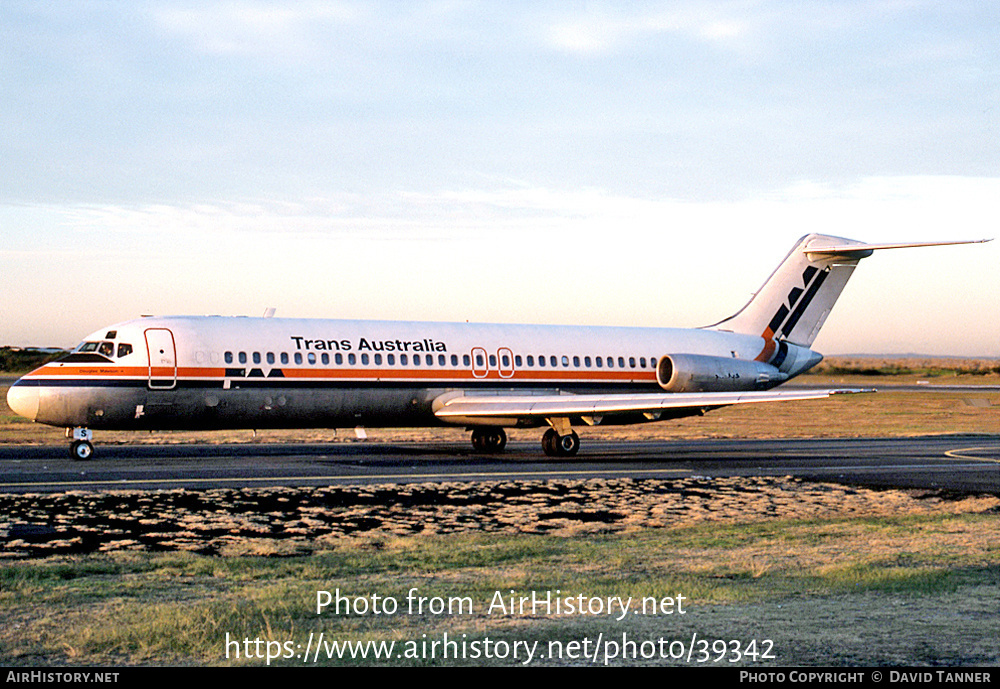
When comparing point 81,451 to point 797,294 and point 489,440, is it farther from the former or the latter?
point 797,294

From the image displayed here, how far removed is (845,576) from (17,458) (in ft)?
71.6

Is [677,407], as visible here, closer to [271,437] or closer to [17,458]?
[271,437]

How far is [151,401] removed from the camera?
89.1 ft

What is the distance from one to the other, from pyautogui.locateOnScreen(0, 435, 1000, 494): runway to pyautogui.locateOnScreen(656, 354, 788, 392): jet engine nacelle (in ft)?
6.40

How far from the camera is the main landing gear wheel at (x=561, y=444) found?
30.7 metres

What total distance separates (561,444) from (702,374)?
621 cm

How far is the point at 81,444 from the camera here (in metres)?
26.8

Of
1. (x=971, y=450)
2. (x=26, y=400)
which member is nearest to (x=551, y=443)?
(x=971, y=450)

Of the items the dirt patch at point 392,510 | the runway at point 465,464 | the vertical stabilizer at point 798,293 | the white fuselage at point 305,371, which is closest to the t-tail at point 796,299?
the vertical stabilizer at point 798,293

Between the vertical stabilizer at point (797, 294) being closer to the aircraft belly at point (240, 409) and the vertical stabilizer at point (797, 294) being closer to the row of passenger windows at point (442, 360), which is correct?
the row of passenger windows at point (442, 360)

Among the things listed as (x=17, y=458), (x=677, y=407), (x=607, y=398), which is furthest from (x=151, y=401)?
(x=677, y=407)

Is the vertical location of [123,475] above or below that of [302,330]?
below

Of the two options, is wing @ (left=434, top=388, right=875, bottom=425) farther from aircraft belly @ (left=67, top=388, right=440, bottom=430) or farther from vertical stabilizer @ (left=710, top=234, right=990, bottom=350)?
vertical stabilizer @ (left=710, top=234, right=990, bottom=350)

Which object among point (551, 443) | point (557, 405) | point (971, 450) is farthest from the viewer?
point (971, 450)
